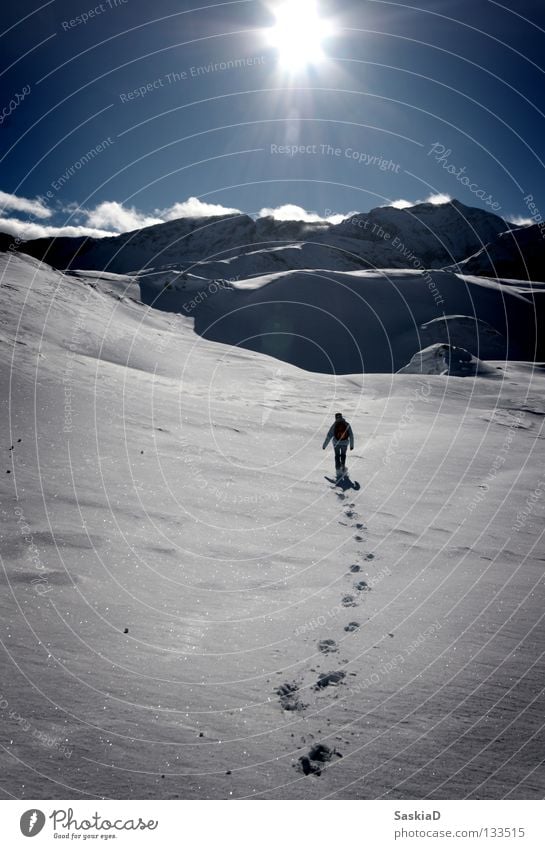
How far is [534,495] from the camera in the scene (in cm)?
1241

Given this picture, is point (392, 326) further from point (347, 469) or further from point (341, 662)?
point (341, 662)

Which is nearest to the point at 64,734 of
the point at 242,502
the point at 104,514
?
the point at 104,514

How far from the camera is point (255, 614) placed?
639 cm

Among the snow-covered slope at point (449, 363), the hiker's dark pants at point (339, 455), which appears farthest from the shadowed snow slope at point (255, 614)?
the snow-covered slope at point (449, 363)

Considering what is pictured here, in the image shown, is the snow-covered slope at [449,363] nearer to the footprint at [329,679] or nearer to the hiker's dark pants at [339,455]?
the hiker's dark pants at [339,455]

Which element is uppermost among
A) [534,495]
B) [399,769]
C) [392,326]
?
[392,326]

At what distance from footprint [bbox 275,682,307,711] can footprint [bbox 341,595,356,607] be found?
77.0 inches

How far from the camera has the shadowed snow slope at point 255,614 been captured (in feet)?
13.4

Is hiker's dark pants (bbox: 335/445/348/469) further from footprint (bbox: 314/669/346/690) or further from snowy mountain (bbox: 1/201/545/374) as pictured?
snowy mountain (bbox: 1/201/545/374)

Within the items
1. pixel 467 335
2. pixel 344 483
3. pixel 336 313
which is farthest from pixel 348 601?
pixel 336 313

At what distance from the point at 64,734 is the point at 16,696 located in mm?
645

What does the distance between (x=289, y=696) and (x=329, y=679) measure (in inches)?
20.4

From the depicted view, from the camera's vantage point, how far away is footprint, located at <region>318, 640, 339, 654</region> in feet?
18.6

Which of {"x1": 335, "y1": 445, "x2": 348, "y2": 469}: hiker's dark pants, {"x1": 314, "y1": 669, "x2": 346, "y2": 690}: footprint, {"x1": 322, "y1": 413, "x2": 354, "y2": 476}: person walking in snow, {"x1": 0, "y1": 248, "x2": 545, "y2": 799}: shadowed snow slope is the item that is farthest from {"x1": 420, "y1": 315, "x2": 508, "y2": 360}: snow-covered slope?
{"x1": 314, "y1": 669, "x2": 346, "y2": 690}: footprint
